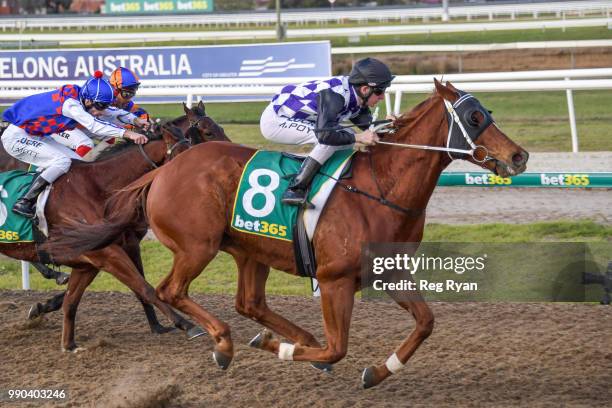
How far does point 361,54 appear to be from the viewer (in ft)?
71.8

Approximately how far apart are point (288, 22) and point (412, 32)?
27.2 feet

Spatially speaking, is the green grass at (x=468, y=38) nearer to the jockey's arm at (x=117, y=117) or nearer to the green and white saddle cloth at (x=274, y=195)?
the jockey's arm at (x=117, y=117)

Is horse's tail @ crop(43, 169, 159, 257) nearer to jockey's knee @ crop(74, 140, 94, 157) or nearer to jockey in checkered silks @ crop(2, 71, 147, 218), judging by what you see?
jockey in checkered silks @ crop(2, 71, 147, 218)

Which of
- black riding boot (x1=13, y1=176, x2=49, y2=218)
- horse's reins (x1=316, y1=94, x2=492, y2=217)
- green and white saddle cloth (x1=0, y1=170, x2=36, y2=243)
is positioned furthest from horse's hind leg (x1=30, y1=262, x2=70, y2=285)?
horse's reins (x1=316, y1=94, x2=492, y2=217)

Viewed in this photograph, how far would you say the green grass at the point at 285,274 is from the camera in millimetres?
7457

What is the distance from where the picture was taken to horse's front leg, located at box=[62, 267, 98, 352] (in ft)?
18.2

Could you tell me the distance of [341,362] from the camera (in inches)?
203

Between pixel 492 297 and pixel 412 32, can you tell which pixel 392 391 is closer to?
pixel 492 297

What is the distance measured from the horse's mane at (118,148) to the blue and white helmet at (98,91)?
29cm

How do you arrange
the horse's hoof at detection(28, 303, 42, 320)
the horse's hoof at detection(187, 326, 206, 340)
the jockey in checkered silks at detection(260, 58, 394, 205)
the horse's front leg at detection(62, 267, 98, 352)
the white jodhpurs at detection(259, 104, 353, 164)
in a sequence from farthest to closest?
the horse's hoof at detection(28, 303, 42, 320), the horse's front leg at detection(62, 267, 98, 352), the horse's hoof at detection(187, 326, 206, 340), the white jodhpurs at detection(259, 104, 353, 164), the jockey in checkered silks at detection(260, 58, 394, 205)

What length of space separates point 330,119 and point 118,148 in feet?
6.15

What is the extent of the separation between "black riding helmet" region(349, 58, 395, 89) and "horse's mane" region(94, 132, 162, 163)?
1694 mm

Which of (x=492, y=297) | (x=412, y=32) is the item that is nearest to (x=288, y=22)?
(x=412, y=32)

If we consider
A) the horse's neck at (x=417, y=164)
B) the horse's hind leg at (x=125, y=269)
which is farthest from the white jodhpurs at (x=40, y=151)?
the horse's neck at (x=417, y=164)
